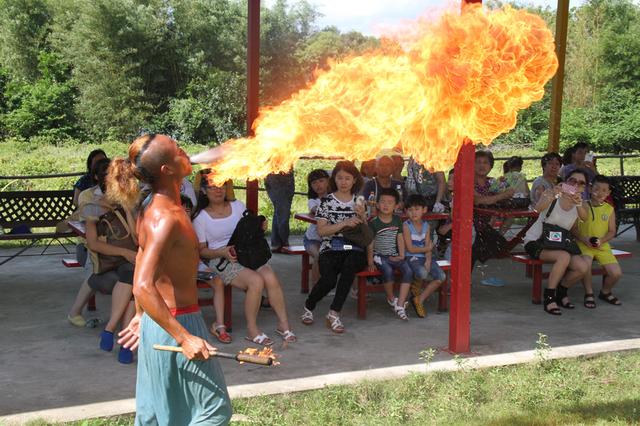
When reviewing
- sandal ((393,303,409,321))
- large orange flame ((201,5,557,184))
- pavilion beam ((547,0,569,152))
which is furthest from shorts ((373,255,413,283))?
pavilion beam ((547,0,569,152))

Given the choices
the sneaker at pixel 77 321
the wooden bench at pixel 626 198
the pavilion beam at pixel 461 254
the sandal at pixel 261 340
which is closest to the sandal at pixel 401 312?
the pavilion beam at pixel 461 254

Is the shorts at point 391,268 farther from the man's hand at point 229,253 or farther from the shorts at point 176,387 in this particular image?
the shorts at point 176,387

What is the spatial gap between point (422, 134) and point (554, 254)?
2727mm

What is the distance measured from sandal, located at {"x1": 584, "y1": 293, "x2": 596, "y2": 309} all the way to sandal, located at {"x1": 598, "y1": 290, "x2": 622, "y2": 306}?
0.71 ft

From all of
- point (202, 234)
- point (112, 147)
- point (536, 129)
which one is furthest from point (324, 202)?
point (536, 129)

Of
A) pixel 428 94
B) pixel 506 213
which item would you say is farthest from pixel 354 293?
pixel 428 94

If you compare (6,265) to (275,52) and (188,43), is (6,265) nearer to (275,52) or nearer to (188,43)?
(275,52)

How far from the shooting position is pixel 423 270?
7266 mm

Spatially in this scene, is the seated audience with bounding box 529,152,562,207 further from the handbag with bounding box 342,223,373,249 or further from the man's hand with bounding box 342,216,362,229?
the man's hand with bounding box 342,216,362,229

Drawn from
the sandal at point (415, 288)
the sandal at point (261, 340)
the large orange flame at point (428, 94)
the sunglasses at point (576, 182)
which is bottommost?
the sandal at point (261, 340)

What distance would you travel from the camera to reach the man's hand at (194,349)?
3.44 m

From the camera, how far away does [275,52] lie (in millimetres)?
31609

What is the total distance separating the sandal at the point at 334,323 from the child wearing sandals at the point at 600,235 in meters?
2.64

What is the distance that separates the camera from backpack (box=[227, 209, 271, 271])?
6.49 m
